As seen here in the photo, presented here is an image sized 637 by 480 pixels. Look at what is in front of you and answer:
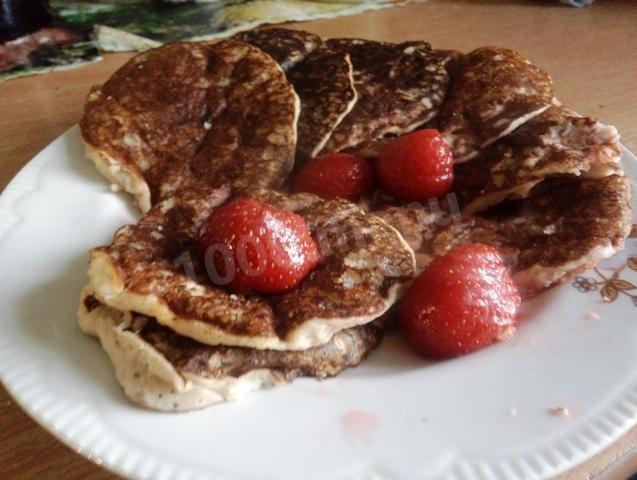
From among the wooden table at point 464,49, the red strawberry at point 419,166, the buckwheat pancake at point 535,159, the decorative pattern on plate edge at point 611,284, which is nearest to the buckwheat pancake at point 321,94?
the red strawberry at point 419,166

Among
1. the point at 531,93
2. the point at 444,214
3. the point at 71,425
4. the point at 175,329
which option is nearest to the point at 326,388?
the point at 175,329

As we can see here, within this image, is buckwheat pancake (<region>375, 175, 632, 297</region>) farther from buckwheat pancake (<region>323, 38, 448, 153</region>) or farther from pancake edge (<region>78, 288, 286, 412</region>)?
pancake edge (<region>78, 288, 286, 412</region>)

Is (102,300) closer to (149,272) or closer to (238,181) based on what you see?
(149,272)

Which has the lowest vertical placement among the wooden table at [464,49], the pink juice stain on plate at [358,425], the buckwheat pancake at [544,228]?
the wooden table at [464,49]

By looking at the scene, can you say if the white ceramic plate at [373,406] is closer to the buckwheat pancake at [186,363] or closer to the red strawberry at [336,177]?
the buckwheat pancake at [186,363]

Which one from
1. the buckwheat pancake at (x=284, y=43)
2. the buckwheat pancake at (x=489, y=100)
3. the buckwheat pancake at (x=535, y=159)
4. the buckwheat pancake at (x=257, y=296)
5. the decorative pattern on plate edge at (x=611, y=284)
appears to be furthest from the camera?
the buckwheat pancake at (x=284, y=43)

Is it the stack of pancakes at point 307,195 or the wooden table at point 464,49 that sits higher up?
the stack of pancakes at point 307,195

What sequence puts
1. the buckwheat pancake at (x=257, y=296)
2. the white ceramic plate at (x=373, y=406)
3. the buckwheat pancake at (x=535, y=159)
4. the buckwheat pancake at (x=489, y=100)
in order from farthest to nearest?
the buckwheat pancake at (x=489, y=100)
the buckwheat pancake at (x=535, y=159)
the buckwheat pancake at (x=257, y=296)
the white ceramic plate at (x=373, y=406)

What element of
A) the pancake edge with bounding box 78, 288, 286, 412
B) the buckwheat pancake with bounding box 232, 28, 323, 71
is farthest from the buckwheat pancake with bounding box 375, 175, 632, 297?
the buckwheat pancake with bounding box 232, 28, 323, 71
